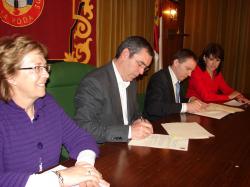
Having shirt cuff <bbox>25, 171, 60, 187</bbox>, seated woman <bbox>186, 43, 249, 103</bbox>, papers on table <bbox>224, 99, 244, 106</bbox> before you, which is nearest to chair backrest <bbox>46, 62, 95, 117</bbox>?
shirt cuff <bbox>25, 171, 60, 187</bbox>

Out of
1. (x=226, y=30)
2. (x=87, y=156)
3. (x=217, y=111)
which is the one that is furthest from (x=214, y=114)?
(x=226, y=30)

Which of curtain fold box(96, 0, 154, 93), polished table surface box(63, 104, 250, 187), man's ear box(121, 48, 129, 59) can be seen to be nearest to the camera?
polished table surface box(63, 104, 250, 187)

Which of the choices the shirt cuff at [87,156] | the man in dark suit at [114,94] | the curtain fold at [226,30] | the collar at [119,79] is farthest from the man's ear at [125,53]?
the curtain fold at [226,30]

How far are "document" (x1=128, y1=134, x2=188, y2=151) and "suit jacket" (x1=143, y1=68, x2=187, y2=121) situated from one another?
0.76 metres

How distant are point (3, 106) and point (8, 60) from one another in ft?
0.72

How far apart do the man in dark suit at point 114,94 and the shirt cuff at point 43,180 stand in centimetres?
62

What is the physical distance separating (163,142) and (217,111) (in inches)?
41.1

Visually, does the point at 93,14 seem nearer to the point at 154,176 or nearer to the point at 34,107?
the point at 34,107

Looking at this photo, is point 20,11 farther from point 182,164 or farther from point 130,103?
point 182,164

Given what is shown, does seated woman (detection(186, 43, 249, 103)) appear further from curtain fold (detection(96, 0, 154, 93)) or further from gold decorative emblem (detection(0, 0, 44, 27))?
gold decorative emblem (detection(0, 0, 44, 27))

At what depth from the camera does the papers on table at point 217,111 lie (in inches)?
99.5

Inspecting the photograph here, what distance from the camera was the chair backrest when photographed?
80.0 inches

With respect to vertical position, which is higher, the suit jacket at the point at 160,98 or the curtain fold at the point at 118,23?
the curtain fold at the point at 118,23

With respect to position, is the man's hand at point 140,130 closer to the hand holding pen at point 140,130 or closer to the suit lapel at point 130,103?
the hand holding pen at point 140,130
